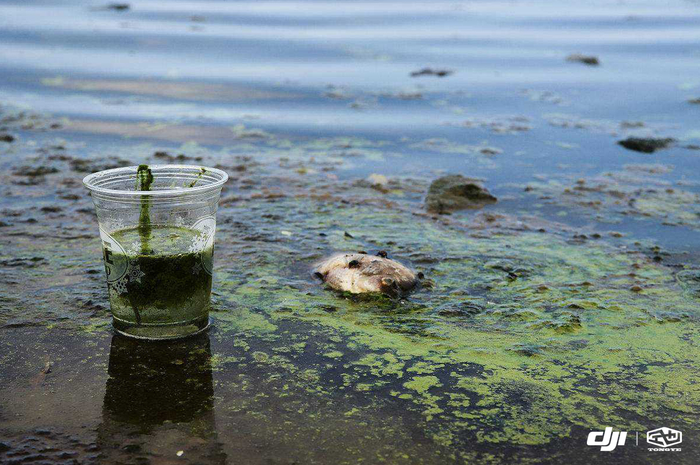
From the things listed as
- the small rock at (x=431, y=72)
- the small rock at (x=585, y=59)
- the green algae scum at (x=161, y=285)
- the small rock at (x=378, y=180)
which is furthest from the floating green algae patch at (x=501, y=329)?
the small rock at (x=585, y=59)

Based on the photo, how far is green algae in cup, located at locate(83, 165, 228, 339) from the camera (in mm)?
2611

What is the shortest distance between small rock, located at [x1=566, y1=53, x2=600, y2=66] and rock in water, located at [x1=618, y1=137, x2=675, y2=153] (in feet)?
10.9

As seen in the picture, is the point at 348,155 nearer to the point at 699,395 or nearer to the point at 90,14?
the point at 699,395

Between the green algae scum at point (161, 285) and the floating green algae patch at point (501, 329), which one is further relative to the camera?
the green algae scum at point (161, 285)

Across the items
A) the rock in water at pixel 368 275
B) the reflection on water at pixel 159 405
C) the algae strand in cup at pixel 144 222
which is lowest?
the reflection on water at pixel 159 405

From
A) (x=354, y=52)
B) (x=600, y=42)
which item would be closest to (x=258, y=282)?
(x=354, y=52)

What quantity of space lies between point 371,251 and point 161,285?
1319 millimetres

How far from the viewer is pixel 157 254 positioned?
2607 millimetres

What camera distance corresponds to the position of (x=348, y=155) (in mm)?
5750

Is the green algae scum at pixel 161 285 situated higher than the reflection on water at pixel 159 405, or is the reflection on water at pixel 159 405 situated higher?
the green algae scum at pixel 161 285

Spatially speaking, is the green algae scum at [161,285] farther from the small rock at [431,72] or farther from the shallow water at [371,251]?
the small rock at [431,72]

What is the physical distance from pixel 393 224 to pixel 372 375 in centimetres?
172

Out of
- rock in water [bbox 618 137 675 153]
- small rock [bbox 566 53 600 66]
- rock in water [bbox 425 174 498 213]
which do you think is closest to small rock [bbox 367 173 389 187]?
rock in water [bbox 425 174 498 213]

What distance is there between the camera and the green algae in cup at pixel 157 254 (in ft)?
8.57
